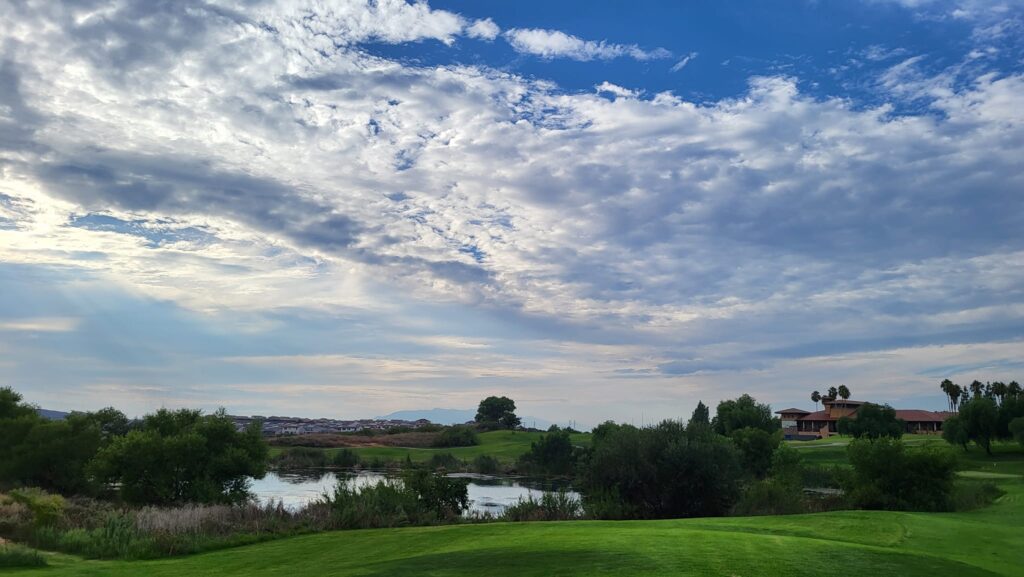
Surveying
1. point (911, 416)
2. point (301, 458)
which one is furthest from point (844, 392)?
point (301, 458)

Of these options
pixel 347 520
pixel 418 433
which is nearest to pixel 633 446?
pixel 347 520

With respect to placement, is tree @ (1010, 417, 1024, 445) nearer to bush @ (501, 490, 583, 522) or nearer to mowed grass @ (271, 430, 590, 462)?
mowed grass @ (271, 430, 590, 462)

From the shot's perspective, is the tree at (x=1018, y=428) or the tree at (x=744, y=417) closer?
the tree at (x=1018, y=428)

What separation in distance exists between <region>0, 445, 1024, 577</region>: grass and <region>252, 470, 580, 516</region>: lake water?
23329 millimetres

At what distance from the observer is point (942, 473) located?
32.4 meters

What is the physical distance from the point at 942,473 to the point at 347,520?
2527 cm

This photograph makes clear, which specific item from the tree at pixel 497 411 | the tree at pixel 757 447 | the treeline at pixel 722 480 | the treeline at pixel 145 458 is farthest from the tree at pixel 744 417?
the tree at pixel 497 411

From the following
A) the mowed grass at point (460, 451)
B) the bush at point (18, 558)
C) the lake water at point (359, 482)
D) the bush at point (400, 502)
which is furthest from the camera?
the mowed grass at point (460, 451)

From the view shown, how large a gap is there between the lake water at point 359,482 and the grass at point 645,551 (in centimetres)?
2333

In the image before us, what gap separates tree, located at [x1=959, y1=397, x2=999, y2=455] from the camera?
75.8 m

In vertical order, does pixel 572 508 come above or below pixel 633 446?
below

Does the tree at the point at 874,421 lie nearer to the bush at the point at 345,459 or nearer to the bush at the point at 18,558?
the bush at the point at 345,459

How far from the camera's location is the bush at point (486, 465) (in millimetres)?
82625

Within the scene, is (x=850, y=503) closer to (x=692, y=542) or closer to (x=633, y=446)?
(x=633, y=446)
